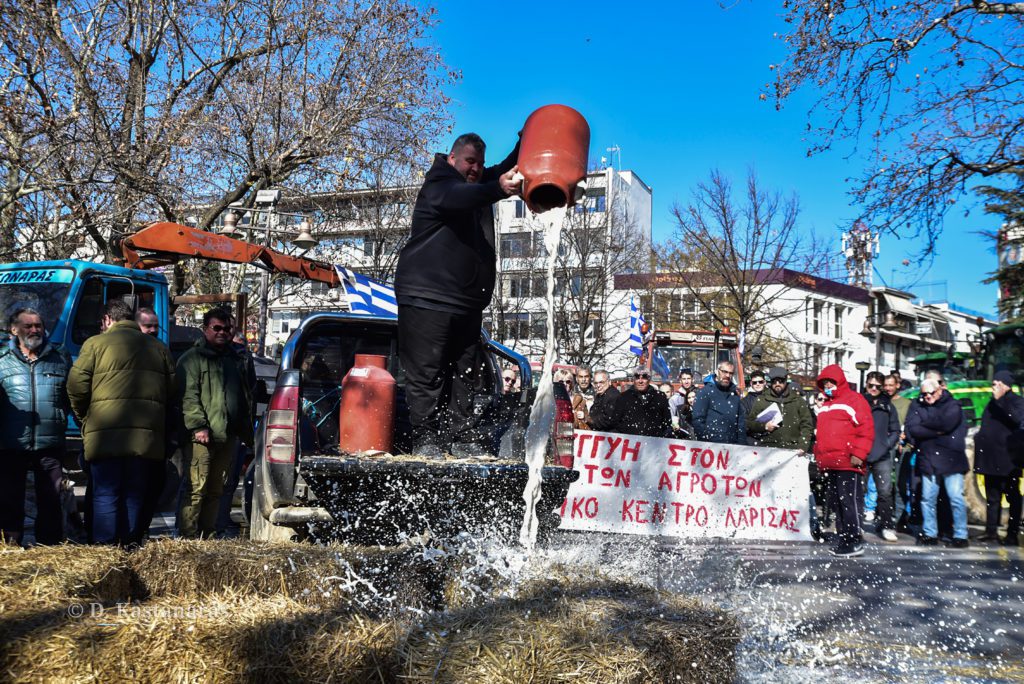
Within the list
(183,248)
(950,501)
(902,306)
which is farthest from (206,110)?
(902,306)

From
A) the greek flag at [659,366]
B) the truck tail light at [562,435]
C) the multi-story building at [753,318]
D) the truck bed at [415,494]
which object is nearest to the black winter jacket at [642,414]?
the truck tail light at [562,435]

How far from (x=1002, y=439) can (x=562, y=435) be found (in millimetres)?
7157

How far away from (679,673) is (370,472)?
208 centimetres

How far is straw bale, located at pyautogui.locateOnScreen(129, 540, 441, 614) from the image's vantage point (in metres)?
3.62

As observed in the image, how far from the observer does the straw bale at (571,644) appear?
8.58 feet

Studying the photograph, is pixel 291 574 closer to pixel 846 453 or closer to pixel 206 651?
pixel 206 651

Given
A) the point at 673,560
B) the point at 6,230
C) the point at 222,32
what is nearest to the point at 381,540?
the point at 673,560

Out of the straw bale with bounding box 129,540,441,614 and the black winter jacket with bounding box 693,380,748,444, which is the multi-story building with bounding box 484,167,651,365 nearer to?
the black winter jacket with bounding box 693,380,748,444

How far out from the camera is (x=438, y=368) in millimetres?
4910

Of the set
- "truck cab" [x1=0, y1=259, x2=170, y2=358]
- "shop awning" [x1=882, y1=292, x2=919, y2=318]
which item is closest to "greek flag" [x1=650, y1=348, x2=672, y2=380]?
"truck cab" [x1=0, y1=259, x2=170, y2=358]

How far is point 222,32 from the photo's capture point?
1827 cm

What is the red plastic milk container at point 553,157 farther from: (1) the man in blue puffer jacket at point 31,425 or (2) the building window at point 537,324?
(2) the building window at point 537,324

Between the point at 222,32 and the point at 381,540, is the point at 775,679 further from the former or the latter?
the point at 222,32

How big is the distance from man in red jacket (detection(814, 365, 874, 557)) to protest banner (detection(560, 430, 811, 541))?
104 centimetres
